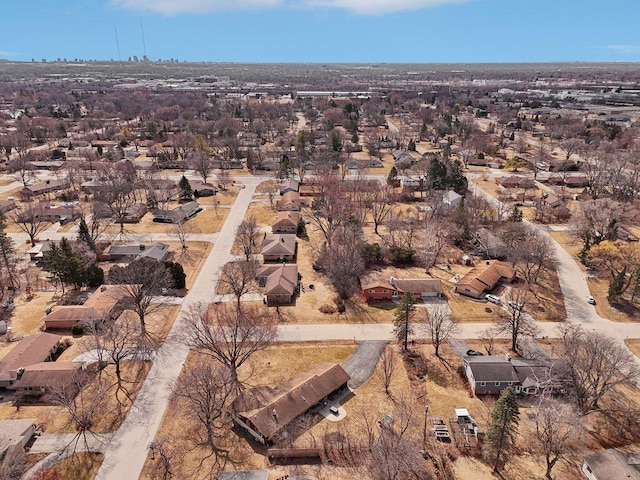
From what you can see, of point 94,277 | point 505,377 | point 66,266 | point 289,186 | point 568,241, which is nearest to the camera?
point 505,377

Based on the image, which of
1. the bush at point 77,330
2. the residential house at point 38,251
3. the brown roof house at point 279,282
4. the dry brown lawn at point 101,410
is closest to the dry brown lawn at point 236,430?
the dry brown lawn at point 101,410

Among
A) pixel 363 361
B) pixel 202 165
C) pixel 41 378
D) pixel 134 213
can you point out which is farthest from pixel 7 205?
pixel 363 361

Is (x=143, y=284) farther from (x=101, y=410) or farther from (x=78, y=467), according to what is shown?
(x=78, y=467)

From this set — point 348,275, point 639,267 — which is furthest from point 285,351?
point 639,267

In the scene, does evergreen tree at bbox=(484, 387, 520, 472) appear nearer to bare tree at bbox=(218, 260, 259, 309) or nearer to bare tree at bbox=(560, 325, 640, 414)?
bare tree at bbox=(560, 325, 640, 414)

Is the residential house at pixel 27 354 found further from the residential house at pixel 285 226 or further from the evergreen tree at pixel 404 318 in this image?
the residential house at pixel 285 226

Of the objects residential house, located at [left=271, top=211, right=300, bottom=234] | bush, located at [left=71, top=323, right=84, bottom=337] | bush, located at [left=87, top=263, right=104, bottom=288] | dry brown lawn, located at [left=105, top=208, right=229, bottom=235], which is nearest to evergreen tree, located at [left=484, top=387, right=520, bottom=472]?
bush, located at [left=71, top=323, right=84, bottom=337]
